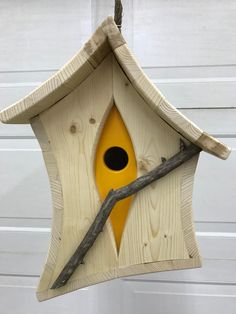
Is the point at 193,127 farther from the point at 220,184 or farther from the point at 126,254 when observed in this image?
the point at 220,184

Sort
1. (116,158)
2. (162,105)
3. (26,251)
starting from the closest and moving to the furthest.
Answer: (162,105), (116,158), (26,251)

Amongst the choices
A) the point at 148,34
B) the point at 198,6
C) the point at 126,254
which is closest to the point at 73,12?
the point at 148,34

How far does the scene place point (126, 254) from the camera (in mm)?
637

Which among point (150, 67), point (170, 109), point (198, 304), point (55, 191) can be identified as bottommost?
point (198, 304)

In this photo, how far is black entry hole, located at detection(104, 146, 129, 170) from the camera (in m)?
0.66

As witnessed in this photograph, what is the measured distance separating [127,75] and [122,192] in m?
0.20

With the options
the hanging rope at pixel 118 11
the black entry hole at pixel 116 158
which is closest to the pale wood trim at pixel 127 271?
the black entry hole at pixel 116 158

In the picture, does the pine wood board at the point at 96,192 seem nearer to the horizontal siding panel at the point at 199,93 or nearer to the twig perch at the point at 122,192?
the twig perch at the point at 122,192

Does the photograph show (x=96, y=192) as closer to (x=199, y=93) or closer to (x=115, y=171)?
(x=115, y=171)

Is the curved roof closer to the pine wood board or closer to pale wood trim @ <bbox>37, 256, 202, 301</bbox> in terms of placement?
the pine wood board

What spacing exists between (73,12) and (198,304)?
94 cm

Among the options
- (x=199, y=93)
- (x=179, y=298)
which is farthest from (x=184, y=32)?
(x=179, y=298)

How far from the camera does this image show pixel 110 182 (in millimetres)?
645

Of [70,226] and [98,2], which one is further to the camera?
[98,2]
